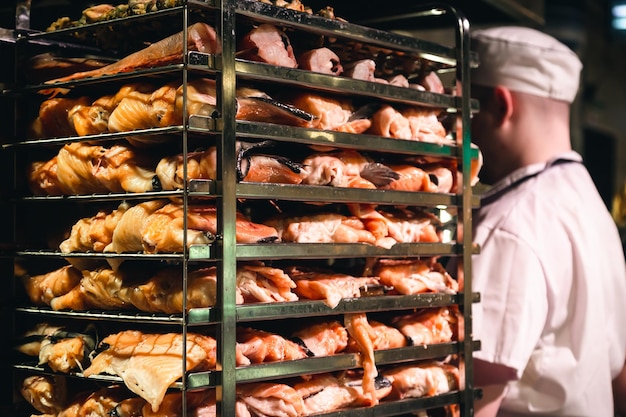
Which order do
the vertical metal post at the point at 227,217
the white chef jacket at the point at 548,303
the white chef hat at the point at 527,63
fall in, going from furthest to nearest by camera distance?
1. the white chef hat at the point at 527,63
2. the white chef jacket at the point at 548,303
3. the vertical metal post at the point at 227,217

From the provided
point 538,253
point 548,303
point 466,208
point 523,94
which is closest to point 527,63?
point 523,94

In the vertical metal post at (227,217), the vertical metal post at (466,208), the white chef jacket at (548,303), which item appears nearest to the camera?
the vertical metal post at (227,217)

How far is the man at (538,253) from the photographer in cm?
304

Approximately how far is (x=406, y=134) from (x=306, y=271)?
0.49 meters

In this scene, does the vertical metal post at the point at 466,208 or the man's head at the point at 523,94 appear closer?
the vertical metal post at the point at 466,208

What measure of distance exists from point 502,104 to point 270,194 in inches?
71.6

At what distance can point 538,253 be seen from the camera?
3.14 m

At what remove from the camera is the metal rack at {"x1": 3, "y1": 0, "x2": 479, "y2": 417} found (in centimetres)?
187

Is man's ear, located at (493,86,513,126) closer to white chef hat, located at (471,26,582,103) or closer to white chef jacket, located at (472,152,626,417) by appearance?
white chef hat, located at (471,26,582,103)

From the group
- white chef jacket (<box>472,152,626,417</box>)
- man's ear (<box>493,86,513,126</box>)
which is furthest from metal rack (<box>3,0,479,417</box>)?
man's ear (<box>493,86,513,126</box>)

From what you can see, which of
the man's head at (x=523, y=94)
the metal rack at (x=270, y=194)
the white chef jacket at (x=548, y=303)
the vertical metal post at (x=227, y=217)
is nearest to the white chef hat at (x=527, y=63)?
the man's head at (x=523, y=94)

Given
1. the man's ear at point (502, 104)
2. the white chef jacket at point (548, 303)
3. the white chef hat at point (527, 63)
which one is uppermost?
the white chef hat at point (527, 63)

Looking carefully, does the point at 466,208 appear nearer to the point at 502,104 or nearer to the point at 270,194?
the point at 270,194

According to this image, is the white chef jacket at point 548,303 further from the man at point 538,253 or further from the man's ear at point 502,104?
the man's ear at point 502,104
